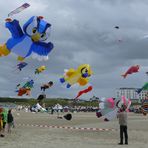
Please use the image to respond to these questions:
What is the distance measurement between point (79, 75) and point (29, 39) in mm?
→ 11494

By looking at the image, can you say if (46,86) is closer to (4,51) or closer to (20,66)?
(20,66)

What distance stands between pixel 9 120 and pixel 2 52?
5.57 meters

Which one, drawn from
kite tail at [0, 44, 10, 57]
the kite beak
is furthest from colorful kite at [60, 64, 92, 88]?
the kite beak

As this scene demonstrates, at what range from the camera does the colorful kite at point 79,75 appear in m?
31.0

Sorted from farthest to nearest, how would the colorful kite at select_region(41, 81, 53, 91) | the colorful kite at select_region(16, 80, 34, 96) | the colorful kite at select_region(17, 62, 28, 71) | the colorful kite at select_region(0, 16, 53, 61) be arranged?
the colorful kite at select_region(16, 80, 34, 96), the colorful kite at select_region(41, 81, 53, 91), the colorful kite at select_region(17, 62, 28, 71), the colorful kite at select_region(0, 16, 53, 61)

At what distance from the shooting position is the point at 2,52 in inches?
843

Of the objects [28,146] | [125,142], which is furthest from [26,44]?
[125,142]

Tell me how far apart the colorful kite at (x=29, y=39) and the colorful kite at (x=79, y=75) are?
10.8 m

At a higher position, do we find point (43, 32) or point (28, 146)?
point (43, 32)

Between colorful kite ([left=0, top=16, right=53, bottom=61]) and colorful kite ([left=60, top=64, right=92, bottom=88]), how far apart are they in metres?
10.8

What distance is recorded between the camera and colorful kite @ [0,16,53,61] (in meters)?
19.7

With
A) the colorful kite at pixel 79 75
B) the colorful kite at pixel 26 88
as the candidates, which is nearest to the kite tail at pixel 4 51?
the colorful kite at pixel 79 75

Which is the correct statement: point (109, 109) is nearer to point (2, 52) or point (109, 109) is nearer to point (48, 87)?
point (2, 52)

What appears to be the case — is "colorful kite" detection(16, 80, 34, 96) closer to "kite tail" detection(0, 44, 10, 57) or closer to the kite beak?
"kite tail" detection(0, 44, 10, 57)
